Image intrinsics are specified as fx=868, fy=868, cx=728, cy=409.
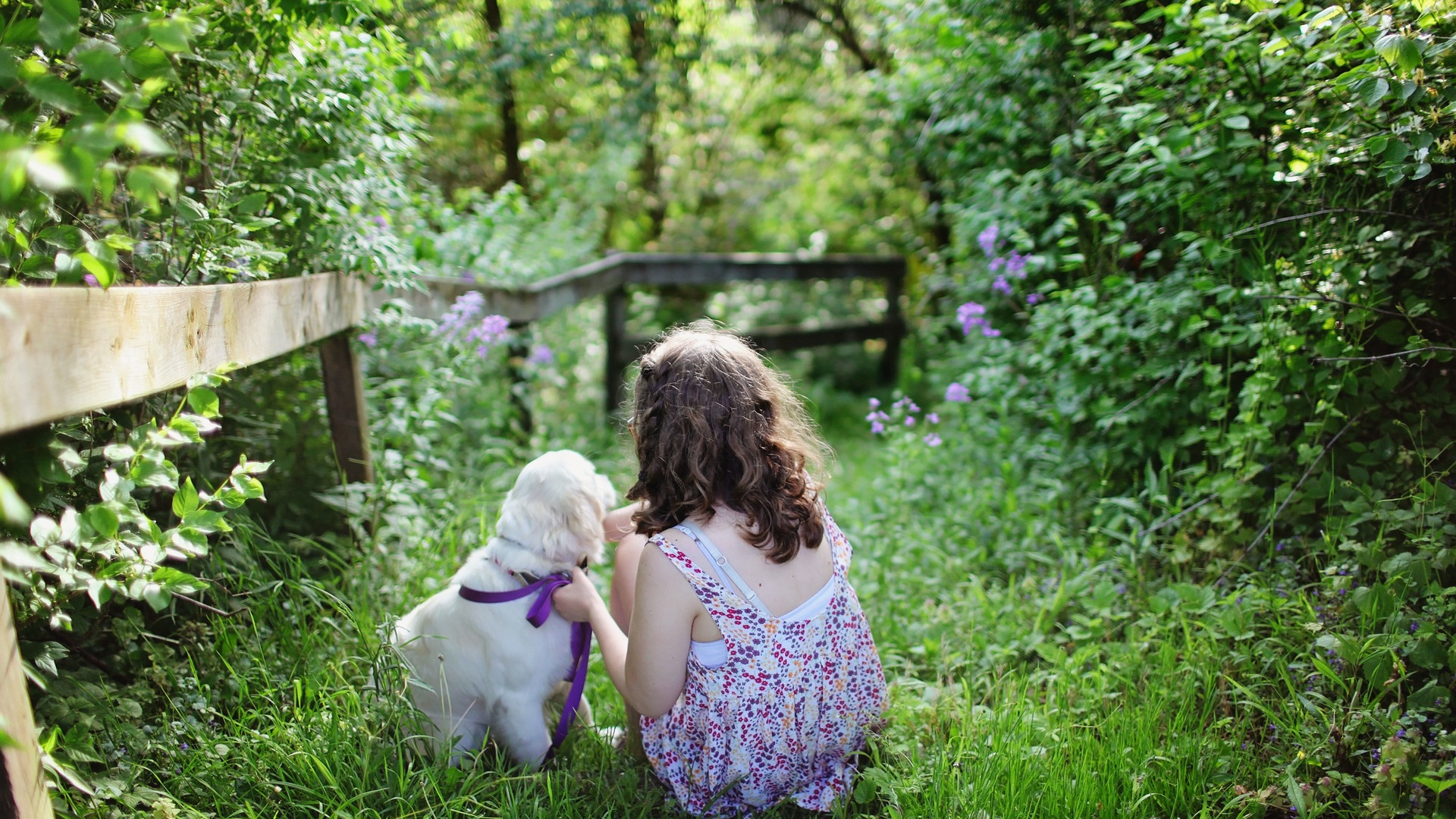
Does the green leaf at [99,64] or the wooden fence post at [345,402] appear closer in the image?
the green leaf at [99,64]

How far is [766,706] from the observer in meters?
1.89

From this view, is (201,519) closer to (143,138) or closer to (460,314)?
(143,138)

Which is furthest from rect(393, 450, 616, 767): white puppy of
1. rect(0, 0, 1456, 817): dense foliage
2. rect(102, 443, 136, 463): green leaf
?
rect(102, 443, 136, 463): green leaf

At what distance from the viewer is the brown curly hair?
6.05 ft

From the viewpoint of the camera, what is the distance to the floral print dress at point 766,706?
6.06 ft

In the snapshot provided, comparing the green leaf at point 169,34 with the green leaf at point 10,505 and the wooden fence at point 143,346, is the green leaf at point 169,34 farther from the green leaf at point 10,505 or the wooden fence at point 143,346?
the green leaf at point 10,505

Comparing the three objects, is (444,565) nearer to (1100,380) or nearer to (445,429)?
(445,429)

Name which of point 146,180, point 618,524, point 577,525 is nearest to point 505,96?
point 618,524

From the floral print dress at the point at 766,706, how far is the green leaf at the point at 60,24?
1.24 metres

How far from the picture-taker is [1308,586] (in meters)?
2.27

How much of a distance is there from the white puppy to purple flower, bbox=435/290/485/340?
1.25m

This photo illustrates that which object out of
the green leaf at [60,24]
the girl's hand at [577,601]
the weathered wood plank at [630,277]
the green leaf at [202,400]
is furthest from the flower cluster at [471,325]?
the green leaf at [60,24]

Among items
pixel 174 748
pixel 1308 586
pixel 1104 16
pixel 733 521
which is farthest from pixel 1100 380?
pixel 174 748

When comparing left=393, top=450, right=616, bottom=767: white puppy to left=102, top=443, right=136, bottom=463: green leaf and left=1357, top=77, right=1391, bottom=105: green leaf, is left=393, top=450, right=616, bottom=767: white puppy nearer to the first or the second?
left=102, top=443, right=136, bottom=463: green leaf
